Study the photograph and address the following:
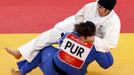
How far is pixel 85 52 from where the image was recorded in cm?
286

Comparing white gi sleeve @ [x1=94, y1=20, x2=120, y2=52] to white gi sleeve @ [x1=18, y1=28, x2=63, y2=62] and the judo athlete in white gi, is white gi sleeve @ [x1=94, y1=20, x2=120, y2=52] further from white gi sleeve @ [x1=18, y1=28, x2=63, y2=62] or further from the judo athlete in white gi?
white gi sleeve @ [x1=18, y1=28, x2=63, y2=62]

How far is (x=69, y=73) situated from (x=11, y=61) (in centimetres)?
92

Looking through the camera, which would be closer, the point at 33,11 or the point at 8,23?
the point at 8,23

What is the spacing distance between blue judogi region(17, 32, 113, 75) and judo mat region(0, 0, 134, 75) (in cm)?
19

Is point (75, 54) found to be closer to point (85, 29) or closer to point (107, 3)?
point (85, 29)

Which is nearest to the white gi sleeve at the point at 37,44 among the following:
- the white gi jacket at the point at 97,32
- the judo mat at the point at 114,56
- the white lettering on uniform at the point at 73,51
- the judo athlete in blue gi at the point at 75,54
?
the white gi jacket at the point at 97,32

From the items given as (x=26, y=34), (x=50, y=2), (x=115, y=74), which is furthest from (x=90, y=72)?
(x=50, y=2)

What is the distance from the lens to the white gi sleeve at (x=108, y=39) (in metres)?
2.92

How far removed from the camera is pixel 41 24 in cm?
453

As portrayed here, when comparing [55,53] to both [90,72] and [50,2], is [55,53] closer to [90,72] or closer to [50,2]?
[90,72]

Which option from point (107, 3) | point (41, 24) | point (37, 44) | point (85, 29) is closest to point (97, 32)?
point (107, 3)

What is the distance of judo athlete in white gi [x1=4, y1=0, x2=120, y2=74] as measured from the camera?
297 cm

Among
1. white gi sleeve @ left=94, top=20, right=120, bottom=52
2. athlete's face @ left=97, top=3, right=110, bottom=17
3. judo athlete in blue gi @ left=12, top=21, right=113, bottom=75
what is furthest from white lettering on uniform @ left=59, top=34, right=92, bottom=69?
athlete's face @ left=97, top=3, right=110, bottom=17

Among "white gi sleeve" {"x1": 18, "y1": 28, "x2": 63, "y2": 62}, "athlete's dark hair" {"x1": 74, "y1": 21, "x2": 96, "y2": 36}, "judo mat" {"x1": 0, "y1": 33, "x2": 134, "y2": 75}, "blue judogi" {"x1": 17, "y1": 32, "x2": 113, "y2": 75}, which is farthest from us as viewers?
"judo mat" {"x1": 0, "y1": 33, "x2": 134, "y2": 75}
